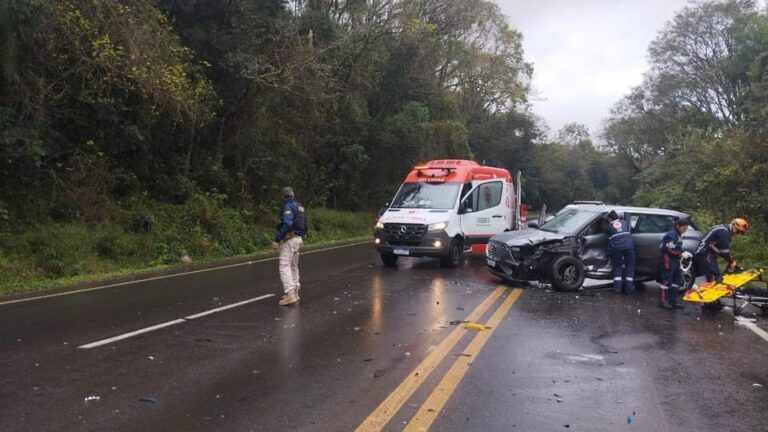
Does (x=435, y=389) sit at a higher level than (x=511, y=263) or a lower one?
lower

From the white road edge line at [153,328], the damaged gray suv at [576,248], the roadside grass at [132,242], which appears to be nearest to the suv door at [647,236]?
the damaged gray suv at [576,248]

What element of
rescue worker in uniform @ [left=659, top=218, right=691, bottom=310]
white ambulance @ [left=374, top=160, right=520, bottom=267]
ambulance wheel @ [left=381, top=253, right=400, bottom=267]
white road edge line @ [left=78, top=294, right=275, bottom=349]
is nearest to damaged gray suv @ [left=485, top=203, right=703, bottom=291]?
rescue worker in uniform @ [left=659, top=218, right=691, bottom=310]

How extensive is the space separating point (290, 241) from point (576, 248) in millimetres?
5522

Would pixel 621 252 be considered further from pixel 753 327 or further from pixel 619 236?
pixel 753 327

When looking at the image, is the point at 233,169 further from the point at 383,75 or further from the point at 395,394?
the point at 395,394

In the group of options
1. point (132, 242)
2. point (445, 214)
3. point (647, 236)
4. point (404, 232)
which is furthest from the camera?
point (132, 242)

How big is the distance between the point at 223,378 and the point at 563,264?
7341 mm

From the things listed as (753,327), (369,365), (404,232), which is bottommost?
(753,327)

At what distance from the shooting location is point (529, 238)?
37.6 feet

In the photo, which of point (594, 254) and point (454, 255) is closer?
point (594, 254)

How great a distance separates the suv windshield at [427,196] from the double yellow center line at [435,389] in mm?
7061

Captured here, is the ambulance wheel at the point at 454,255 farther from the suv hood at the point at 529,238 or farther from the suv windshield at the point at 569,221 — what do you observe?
the suv windshield at the point at 569,221

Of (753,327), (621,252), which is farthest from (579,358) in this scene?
(621,252)

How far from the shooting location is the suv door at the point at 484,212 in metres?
15.2
